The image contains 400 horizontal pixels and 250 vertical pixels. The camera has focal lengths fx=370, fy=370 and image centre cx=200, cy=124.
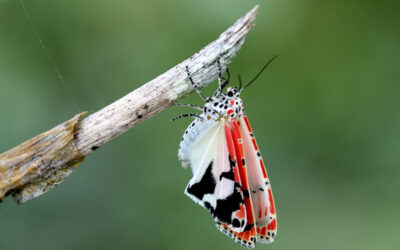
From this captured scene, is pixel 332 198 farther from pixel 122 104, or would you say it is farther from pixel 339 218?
pixel 122 104

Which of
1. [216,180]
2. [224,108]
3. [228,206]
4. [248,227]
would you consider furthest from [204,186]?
[224,108]

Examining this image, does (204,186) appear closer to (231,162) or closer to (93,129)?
(231,162)

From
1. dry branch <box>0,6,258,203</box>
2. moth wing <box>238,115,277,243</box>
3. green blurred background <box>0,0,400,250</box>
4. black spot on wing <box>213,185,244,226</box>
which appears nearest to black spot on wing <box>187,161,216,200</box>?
black spot on wing <box>213,185,244,226</box>

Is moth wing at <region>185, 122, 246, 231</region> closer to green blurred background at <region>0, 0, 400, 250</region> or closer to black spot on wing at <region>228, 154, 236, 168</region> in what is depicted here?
black spot on wing at <region>228, 154, 236, 168</region>

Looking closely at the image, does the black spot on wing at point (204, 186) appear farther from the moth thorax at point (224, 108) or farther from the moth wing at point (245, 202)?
the moth thorax at point (224, 108)

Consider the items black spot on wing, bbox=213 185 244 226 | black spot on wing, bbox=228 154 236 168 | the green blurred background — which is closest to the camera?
black spot on wing, bbox=213 185 244 226
